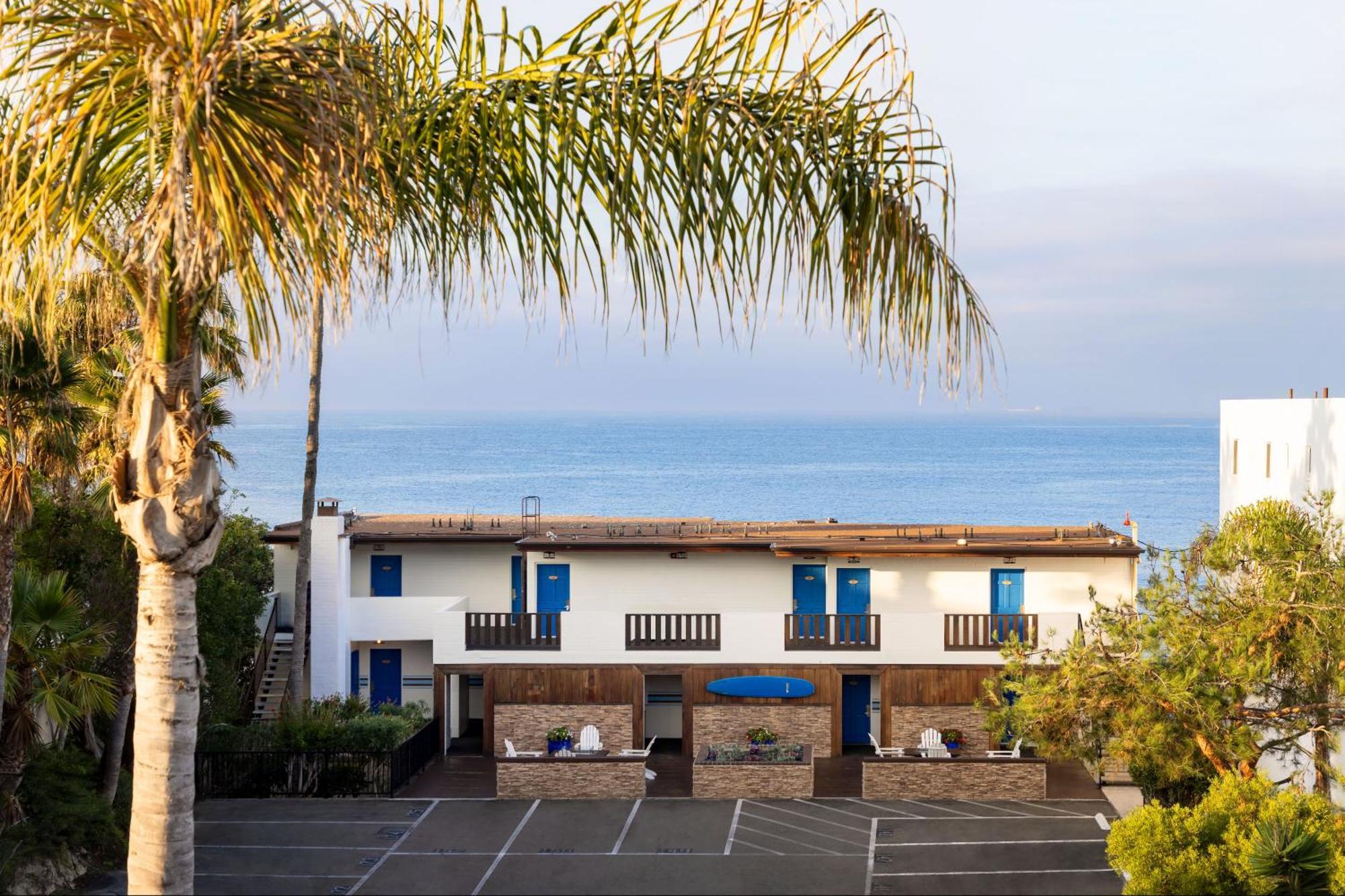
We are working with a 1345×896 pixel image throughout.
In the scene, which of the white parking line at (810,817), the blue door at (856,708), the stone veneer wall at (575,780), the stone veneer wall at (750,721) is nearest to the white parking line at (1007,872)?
the white parking line at (810,817)

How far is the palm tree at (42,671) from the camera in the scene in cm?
1630

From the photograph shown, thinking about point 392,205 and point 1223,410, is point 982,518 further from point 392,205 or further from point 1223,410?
point 392,205

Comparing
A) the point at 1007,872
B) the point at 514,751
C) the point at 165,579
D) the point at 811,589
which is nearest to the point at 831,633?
the point at 811,589

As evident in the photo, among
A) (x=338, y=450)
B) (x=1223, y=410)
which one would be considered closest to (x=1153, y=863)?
(x=1223, y=410)

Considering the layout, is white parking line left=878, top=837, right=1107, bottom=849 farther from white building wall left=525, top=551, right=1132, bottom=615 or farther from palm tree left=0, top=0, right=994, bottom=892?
palm tree left=0, top=0, right=994, bottom=892

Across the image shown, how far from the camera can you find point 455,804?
76.9 feet

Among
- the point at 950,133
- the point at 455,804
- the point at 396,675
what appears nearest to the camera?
the point at 950,133

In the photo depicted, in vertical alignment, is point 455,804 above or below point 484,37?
below

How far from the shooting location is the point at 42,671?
645 inches

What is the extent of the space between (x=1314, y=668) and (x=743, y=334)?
14599mm

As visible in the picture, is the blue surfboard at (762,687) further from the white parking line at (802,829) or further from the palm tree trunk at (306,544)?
the palm tree trunk at (306,544)

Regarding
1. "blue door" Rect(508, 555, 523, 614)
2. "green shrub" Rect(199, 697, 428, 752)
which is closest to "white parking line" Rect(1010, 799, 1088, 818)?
"green shrub" Rect(199, 697, 428, 752)

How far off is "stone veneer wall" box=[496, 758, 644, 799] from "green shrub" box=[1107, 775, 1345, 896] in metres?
10.7

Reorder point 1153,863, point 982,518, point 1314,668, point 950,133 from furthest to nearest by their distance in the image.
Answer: point 982,518 < point 1314,668 < point 1153,863 < point 950,133
